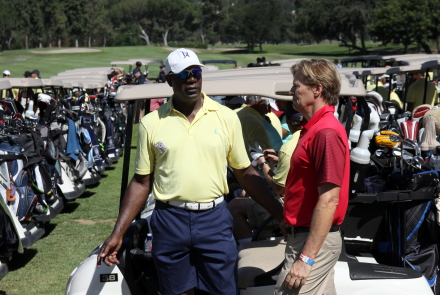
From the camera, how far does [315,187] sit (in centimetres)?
260

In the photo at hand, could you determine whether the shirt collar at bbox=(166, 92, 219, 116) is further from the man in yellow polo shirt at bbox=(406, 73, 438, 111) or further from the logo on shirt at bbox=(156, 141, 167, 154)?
the man in yellow polo shirt at bbox=(406, 73, 438, 111)

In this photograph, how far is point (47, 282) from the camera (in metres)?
5.23

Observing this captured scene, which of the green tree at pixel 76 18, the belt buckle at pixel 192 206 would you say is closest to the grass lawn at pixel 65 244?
the belt buckle at pixel 192 206

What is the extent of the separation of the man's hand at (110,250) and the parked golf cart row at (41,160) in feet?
7.06

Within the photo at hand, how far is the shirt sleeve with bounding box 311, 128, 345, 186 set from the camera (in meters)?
2.49

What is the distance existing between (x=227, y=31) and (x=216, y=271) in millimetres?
79177

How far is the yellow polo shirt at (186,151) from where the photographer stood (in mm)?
2873

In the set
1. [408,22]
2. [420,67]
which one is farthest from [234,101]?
[408,22]

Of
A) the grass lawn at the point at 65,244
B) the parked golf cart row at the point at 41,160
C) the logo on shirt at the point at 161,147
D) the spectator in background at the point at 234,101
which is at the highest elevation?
the logo on shirt at the point at 161,147

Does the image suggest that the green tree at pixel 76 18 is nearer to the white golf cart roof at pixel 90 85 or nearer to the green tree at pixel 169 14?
the green tree at pixel 169 14

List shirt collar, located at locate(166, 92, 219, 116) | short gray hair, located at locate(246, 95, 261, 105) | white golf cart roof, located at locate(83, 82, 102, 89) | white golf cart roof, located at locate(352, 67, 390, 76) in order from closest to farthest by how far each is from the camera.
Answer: shirt collar, located at locate(166, 92, 219, 116)
short gray hair, located at locate(246, 95, 261, 105)
white golf cart roof, located at locate(352, 67, 390, 76)
white golf cart roof, located at locate(83, 82, 102, 89)

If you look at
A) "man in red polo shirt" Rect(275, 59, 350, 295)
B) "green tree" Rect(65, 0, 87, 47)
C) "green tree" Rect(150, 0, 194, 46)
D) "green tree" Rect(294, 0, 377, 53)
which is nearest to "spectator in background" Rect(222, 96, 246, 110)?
"man in red polo shirt" Rect(275, 59, 350, 295)

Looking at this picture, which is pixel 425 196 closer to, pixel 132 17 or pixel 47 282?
pixel 47 282

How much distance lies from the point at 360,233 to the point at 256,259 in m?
0.94
